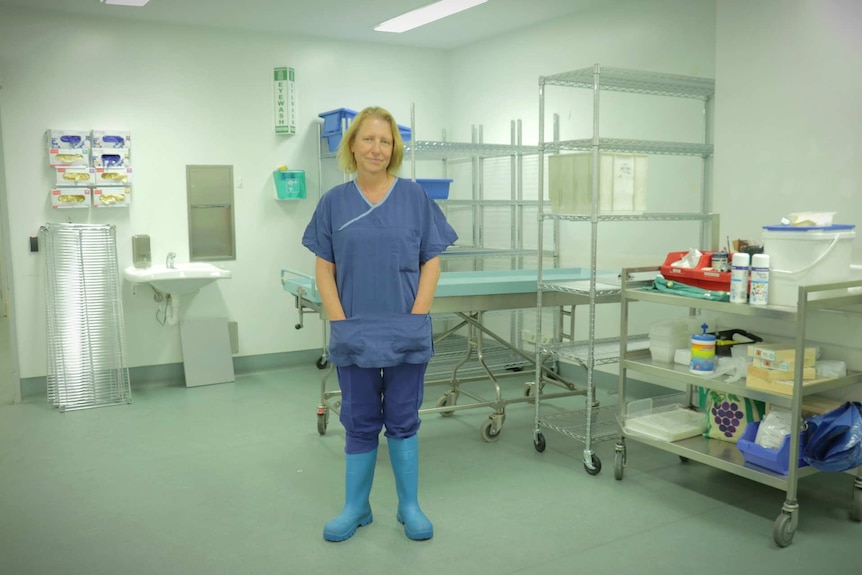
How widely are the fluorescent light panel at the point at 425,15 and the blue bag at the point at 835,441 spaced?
3.51 m

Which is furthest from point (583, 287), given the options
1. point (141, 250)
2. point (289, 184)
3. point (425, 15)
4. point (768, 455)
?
point (141, 250)

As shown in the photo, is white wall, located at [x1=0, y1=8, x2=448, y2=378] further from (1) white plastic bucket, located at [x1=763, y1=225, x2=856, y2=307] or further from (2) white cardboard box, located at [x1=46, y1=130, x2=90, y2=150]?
(1) white plastic bucket, located at [x1=763, y1=225, x2=856, y2=307]

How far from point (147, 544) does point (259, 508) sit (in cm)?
54

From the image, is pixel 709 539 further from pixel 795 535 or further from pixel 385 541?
pixel 385 541

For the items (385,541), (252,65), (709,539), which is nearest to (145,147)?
(252,65)

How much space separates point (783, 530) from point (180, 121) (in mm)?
5018

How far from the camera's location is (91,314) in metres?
5.52

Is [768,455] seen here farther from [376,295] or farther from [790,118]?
[376,295]

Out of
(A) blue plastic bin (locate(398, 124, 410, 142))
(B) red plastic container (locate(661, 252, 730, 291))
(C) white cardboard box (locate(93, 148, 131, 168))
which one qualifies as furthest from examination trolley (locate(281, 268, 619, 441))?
(C) white cardboard box (locate(93, 148, 131, 168))

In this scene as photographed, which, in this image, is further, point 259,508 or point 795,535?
point 259,508

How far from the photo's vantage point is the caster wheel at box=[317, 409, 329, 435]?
4555 mm

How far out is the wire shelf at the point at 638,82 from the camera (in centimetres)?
387

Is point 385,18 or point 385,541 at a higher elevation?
point 385,18

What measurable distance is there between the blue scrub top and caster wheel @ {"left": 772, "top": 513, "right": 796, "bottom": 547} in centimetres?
158
